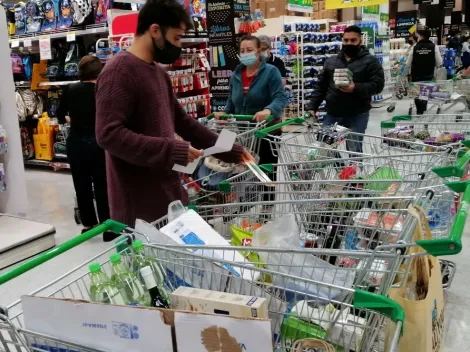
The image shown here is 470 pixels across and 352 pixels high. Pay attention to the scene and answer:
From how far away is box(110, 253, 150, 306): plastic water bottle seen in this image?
4.78ft

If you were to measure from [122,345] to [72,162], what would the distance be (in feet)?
11.8

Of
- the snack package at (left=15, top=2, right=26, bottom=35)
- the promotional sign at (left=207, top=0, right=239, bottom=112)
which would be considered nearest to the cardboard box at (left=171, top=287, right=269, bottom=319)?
the promotional sign at (left=207, top=0, right=239, bottom=112)

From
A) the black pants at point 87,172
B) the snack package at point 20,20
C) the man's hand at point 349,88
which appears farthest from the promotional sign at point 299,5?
the black pants at point 87,172

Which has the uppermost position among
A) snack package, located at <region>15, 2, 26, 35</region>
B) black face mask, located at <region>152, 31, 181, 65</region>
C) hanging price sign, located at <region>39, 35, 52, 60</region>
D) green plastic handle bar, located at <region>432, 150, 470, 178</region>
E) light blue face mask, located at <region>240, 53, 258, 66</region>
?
snack package, located at <region>15, 2, 26, 35</region>

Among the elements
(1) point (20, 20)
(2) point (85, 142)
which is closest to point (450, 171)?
(2) point (85, 142)

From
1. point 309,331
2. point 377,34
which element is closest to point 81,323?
point 309,331

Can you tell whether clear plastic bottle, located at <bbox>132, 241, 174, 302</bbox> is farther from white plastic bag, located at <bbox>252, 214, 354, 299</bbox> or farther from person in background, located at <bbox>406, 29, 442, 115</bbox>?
person in background, located at <bbox>406, 29, 442, 115</bbox>

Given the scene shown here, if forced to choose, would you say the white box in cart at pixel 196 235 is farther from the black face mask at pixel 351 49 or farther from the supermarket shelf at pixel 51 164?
the supermarket shelf at pixel 51 164

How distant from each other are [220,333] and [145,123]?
4.15 ft

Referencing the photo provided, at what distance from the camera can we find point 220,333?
112cm

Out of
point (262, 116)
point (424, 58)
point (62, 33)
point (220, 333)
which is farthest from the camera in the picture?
point (424, 58)

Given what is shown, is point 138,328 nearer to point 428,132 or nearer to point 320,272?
point 320,272

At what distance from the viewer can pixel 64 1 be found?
267 inches

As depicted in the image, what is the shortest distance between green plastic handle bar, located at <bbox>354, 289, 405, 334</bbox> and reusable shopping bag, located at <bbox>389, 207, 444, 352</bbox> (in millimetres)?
210
